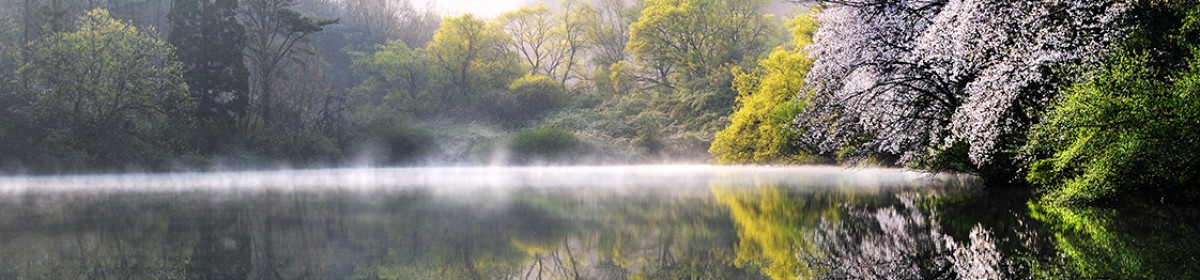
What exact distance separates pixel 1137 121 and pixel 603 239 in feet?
19.9

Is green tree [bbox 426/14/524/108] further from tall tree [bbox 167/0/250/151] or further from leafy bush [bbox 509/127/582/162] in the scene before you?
tall tree [bbox 167/0/250/151]

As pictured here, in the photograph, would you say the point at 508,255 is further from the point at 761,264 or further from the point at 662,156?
the point at 662,156

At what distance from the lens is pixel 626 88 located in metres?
59.8

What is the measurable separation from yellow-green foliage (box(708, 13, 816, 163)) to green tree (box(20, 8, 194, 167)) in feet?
69.2

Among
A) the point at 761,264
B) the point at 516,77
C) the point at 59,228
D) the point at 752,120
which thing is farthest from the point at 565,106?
the point at 761,264

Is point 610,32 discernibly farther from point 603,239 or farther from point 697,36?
point 603,239

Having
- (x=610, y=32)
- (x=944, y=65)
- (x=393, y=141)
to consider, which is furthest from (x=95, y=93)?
(x=610, y=32)

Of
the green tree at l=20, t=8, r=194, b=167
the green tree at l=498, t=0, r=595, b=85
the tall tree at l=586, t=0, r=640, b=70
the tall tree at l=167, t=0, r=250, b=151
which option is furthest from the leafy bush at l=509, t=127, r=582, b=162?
the green tree at l=20, t=8, r=194, b=167

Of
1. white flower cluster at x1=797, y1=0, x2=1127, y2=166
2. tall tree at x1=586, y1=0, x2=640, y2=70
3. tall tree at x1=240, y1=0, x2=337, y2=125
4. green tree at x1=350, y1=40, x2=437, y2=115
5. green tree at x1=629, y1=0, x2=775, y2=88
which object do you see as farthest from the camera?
tall tree at x1=586, y1=0, x2=640, y2=70

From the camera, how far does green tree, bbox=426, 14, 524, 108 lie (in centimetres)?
5916

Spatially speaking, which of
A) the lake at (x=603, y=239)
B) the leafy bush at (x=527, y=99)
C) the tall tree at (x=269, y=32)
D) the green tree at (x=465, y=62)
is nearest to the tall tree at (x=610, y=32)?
the leafy bush at (x=527, y=99)

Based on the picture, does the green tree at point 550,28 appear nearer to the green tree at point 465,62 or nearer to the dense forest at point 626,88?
the dense forest at point 626,88

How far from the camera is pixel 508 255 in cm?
898

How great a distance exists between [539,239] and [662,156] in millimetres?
40444
